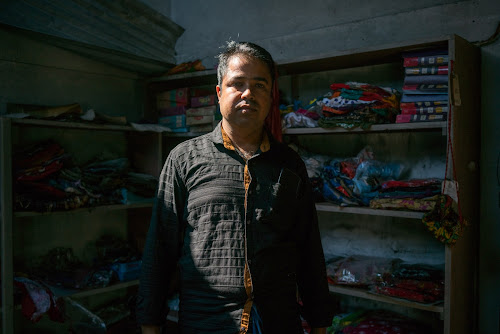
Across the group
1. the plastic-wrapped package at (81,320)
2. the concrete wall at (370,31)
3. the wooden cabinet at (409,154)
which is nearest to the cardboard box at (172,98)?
the concrete wall at (370,31)

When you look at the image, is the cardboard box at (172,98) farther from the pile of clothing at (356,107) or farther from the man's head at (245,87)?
the man's head at (245,87)

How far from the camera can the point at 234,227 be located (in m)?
1.33

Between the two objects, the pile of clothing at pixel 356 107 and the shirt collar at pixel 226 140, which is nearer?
the shirt collar at pixel 226 140

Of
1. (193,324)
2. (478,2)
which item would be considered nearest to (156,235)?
(193,324)

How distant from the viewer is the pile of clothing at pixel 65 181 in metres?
2.38

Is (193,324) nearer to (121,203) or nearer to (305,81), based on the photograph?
(121,203)

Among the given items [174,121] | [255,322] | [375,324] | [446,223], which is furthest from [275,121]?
[255,322]

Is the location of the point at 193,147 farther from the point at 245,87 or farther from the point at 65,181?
the point at 65,181

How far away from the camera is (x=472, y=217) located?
7.59 feet

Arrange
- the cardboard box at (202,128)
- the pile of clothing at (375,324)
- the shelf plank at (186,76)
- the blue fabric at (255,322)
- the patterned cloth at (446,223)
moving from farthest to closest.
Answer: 1. the cardboard box at (202,128)
2. the shelf plank at (186,76)
3. the pile of clothing at (375,324)
4. the patterned cloth at (446,223)
5. the blue fabric at (255,322)

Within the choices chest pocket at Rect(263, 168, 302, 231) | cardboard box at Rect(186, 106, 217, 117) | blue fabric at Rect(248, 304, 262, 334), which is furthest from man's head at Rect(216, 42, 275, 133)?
cardboard box at Rect(186, 106, 217, 117)

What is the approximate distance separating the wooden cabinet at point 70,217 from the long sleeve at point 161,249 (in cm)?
130

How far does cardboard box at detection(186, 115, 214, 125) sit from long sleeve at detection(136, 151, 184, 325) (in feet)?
5.45

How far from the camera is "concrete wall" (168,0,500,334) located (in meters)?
2.34
